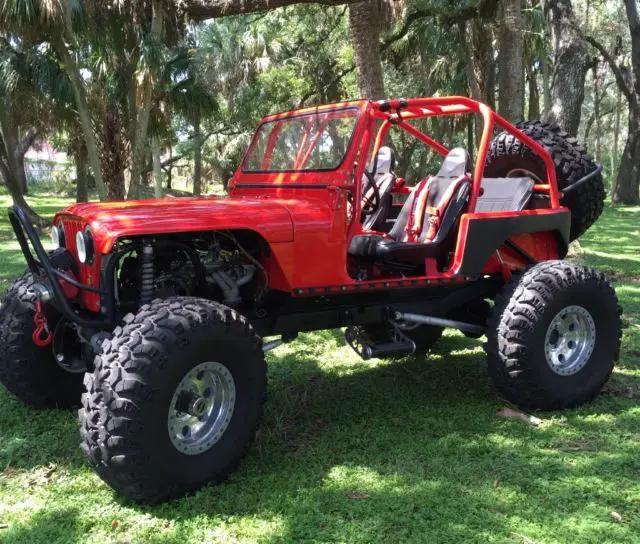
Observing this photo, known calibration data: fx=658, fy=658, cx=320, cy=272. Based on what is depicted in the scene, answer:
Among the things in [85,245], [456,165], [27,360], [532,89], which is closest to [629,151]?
[532,89]

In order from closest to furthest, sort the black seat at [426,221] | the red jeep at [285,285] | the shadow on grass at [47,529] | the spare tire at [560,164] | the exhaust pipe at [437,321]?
1. the shadow on grass at [47,529]
2. the red jeep at [285,285]
3. the black seat at [426,221]
4. the exhaust pipe at [437,321]
5. the spare tire at [560,164]

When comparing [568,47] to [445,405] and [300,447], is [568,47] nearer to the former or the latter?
[445,405]

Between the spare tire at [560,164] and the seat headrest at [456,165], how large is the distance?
621 mm

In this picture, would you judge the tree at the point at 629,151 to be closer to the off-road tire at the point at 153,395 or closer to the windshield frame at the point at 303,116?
the windshield frame at the point at 303,116

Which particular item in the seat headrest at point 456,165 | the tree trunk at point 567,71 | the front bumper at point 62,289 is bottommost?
the front bumper at point 62,289

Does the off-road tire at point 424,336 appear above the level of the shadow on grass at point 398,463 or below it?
above

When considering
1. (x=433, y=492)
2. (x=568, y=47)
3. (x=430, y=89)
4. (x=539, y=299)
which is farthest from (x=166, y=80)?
(x=433, y=492)

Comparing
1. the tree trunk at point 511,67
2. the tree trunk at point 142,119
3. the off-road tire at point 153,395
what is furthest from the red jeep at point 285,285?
the tree trunk at point 142,119

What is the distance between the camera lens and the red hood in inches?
123

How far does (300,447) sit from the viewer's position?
148 inches

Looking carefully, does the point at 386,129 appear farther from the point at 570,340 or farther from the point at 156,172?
the point at 156,172

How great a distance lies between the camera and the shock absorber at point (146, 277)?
10.9 ft

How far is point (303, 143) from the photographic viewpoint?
445 centimetres

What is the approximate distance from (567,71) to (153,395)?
8.52 metres
